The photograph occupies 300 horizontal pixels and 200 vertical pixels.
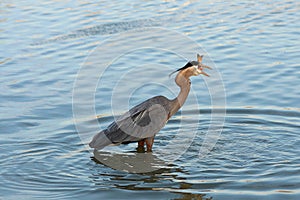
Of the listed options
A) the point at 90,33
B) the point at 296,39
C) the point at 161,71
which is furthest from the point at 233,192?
the point at 90,33

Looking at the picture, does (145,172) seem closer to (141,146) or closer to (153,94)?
(141,146)

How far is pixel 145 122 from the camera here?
343 inches

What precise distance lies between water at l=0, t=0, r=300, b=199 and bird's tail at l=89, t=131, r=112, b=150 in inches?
6.5

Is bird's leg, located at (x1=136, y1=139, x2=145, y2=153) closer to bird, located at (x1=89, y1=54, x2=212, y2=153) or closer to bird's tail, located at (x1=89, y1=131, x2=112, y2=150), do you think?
bird, located at (x1=89, y1=54, x2=212, y2=153)

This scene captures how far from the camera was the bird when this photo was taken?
857cm

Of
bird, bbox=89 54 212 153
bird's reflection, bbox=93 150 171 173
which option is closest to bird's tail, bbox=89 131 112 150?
bird, bbox=89 54 212 153

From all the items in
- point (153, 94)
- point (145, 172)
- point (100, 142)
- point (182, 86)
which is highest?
point (182, 86)

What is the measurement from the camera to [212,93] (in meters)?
10.5

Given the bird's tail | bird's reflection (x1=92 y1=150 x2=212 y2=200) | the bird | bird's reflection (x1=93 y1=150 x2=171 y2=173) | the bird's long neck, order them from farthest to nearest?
the bird's long neck < the bird < the bird's tail < bird's reflection (x1=93 y1=150 x2=171 y2=173) < bird's reflection (x1=92 y1=150 x2=212 y2=200)

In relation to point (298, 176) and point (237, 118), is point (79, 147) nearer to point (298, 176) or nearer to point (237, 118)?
point (237, 118)

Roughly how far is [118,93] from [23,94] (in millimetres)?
1656

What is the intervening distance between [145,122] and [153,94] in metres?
1.97

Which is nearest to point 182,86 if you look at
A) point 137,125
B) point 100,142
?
point 137,125

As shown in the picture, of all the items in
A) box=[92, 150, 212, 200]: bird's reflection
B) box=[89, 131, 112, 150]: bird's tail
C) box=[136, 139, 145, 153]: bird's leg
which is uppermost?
box=[89, 131, 112, 150]: bird's tail
